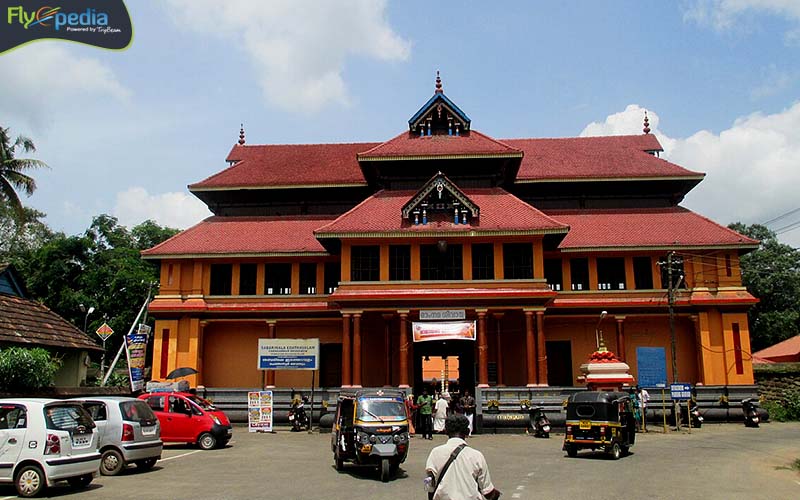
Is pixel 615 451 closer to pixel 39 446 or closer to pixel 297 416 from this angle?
pixel 297 416

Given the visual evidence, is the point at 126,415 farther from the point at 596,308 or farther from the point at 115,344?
the point at 115,344

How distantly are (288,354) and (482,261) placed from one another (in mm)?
9087

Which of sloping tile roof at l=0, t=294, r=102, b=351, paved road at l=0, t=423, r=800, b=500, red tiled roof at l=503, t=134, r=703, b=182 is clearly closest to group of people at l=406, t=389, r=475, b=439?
paved road at l=0, t=423, r=800, b=500

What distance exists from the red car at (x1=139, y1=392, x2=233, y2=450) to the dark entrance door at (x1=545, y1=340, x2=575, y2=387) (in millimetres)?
17451

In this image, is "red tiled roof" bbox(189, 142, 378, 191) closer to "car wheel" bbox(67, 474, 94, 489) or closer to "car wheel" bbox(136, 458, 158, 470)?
"car wheel" bbox(136, 458, 158, 470)

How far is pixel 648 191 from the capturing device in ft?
111

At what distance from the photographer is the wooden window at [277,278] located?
32312mm

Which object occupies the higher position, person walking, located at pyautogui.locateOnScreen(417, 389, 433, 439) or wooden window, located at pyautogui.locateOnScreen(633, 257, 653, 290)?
wooden window, located at pyautogui.locateOnScreen(633, 257, 653, 290)

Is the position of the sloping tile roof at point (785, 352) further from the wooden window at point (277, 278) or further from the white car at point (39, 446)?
the white car at point (39, 446)

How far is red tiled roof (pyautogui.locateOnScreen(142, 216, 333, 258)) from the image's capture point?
104 feet

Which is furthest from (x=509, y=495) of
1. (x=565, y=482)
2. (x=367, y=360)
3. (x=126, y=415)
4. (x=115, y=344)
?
(x=115, y=344)

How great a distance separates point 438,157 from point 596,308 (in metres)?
10.1

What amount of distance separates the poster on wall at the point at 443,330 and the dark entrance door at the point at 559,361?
7344mm

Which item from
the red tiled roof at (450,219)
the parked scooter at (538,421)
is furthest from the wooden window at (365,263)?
the parked scooter at (538,421)
